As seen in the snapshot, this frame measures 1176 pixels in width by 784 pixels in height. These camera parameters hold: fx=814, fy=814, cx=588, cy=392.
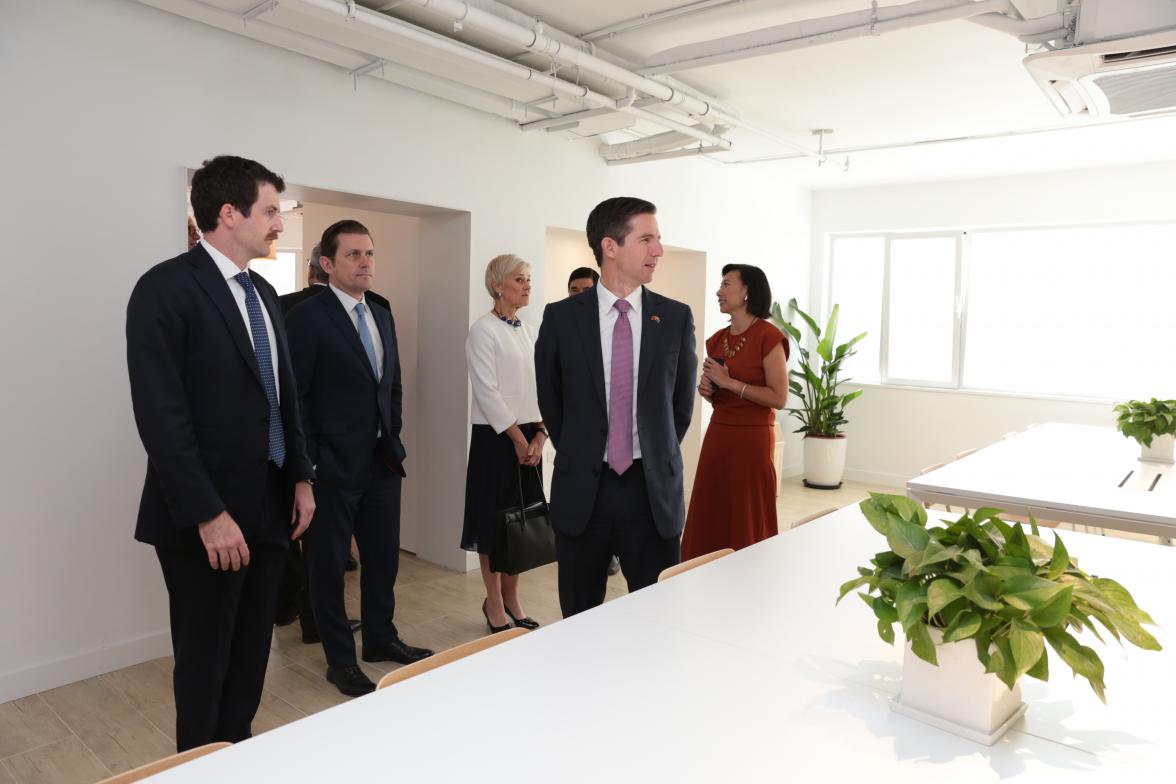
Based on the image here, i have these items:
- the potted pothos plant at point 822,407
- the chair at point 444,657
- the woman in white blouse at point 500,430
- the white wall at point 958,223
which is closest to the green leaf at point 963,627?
the chair at point 444,657

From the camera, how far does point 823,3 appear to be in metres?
3.43

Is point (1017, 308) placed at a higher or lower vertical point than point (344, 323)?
higher

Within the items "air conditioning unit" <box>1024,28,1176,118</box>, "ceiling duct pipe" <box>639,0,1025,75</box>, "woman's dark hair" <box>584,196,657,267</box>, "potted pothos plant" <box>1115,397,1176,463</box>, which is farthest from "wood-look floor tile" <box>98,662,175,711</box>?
"potted pothos plant" <box>1115,397,1176,463</box>

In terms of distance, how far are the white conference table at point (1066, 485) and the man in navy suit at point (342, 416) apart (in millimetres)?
2105

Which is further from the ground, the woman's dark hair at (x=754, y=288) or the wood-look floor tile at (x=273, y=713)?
the woman's dark hair at (x=754, y=288)

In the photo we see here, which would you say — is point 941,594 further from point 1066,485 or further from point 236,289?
point 1066,485

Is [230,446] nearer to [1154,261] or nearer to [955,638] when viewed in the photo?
[955,638]

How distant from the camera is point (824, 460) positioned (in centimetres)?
739

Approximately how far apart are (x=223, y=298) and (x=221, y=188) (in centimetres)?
30

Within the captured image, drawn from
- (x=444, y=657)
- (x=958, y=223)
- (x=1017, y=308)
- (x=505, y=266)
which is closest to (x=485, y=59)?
(x=505, y=266)

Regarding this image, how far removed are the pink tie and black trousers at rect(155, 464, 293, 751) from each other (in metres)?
0.96

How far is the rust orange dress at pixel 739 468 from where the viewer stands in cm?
364

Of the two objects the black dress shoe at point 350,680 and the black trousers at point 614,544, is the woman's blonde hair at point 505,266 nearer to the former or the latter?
the black trousers at point 614,544

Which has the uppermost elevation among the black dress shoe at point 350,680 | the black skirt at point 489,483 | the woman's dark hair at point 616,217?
the woman's dark hair at point 616,217
